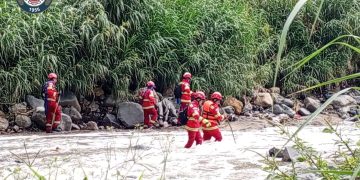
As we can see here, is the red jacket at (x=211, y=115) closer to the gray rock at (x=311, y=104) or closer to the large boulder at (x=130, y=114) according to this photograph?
the large boulder at (x=130, y=114)

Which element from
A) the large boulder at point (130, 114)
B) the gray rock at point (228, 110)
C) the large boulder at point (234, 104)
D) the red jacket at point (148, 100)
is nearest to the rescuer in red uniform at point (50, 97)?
the large boulder at point (130, 114)

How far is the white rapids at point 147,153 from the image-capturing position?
577 centimetres

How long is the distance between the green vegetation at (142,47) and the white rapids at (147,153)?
1363 mm

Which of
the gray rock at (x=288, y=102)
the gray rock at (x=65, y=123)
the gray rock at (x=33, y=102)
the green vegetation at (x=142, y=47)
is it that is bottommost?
the gray rock at (x=65, y=123)

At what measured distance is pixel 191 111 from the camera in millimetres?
7359

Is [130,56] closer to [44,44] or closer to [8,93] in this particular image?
[44,44]

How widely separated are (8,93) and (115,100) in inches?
79.2

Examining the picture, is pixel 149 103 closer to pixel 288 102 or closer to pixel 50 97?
pixel 50 97

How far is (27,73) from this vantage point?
32.9ft

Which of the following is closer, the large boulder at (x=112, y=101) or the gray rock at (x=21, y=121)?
the gray rock at (x=21, y=121)

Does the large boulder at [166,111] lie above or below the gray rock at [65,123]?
above

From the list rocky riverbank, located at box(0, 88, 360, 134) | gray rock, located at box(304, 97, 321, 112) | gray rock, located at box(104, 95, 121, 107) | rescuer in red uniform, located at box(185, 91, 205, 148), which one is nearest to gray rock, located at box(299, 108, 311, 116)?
rocky riverbank, located at box(0, 88, 360, 134)

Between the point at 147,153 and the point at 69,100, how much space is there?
164 inches

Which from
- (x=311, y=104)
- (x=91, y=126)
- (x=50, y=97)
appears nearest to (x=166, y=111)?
(x=91, y=126)
